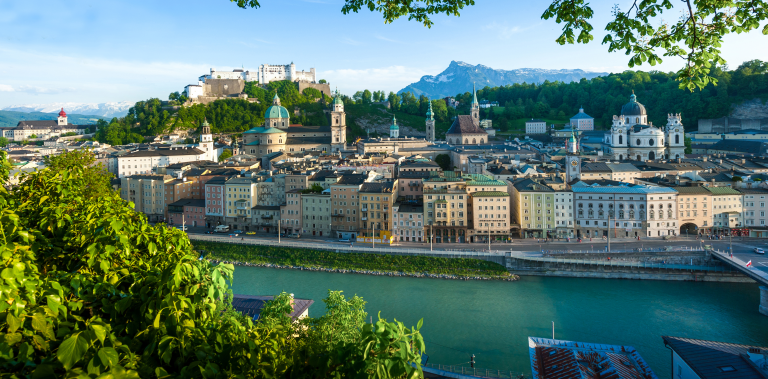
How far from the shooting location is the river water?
41.3 feet

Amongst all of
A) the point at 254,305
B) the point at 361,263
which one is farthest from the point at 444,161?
the point at 254,305

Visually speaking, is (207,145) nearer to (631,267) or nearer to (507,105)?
(631,267)

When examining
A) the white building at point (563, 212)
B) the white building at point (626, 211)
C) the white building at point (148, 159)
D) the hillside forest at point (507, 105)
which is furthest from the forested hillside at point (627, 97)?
the white building at point (148, 159)

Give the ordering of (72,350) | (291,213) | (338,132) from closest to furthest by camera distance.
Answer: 1. (72,350)
2. (291,213)
3. (338,132)

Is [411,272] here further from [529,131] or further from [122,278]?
[529,131]

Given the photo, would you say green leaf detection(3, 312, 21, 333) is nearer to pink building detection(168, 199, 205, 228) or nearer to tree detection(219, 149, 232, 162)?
pink building detection(168, 199, 205, 228)

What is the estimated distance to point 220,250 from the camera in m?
22.4

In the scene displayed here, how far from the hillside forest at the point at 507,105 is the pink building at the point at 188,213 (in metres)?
23.1

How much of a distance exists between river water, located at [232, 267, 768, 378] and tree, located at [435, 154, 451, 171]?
19478mm

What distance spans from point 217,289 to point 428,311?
12.7 meters

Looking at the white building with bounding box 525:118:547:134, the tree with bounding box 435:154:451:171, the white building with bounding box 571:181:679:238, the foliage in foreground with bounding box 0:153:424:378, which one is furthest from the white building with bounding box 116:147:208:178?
the white building with bounding box 525:118:547:134

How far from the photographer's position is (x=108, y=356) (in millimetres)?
2154

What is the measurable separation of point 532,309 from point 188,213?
61.8 ft

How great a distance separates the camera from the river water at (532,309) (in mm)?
12578
